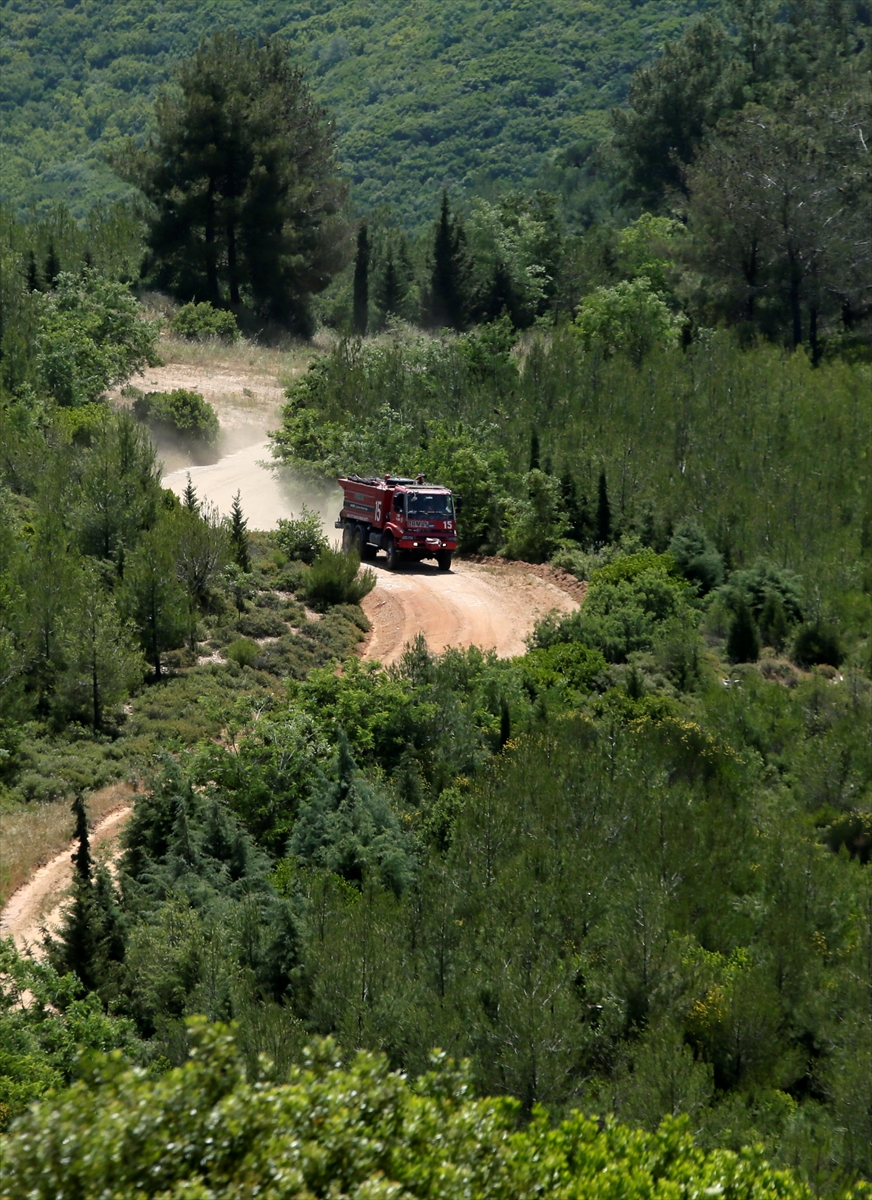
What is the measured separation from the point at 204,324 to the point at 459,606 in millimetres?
29504

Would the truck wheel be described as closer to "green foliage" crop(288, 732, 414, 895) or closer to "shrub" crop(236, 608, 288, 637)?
"shrub" crop(236, 608, 288, 637)

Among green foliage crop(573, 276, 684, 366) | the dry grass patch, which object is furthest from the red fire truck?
green foliage crop(573, 276, 684, 366)

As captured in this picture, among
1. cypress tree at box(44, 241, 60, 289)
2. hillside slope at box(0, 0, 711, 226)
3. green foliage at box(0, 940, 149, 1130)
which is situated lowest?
green foliage at box(0, 940, 149, 1130)

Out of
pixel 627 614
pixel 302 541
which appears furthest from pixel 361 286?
pixel 627 614

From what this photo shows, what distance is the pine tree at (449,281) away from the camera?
2638 inches

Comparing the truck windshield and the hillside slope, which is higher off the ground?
the hillside slope

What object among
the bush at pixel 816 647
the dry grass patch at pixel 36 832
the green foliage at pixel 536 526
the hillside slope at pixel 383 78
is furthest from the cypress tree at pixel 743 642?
the hillside slope at pixel 383 78

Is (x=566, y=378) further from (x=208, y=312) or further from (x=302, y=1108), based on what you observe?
(x=302, y=1108)

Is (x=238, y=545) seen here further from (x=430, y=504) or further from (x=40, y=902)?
(x=40, y=902)

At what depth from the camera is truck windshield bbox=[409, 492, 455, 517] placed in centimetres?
3409

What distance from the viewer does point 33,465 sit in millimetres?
35781

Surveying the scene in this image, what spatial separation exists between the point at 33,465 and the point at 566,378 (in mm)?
17074

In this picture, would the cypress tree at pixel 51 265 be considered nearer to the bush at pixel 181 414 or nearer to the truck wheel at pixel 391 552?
the bush at pixel 181 414

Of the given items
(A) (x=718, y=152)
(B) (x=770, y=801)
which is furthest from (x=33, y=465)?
(A) (x=718, y=152)
